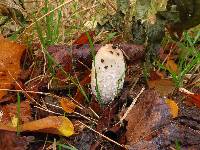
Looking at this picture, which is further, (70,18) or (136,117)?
(70,18)

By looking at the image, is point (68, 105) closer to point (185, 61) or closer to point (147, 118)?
point (147, 118)

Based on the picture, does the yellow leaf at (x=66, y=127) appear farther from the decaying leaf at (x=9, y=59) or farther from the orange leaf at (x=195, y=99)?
the orange leaf at (x=195, y=99)

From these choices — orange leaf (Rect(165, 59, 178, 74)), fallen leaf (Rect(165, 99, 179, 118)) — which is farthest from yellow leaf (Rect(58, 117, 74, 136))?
orange leaf (Rect(165, 59, 178, 74))

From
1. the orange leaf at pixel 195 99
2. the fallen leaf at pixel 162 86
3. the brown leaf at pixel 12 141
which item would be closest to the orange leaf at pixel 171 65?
the fallen leaf at pixel 162 86

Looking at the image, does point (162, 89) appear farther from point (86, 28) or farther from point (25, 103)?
point (86, 28)

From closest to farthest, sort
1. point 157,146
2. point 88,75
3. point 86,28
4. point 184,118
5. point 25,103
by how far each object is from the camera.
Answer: point 157,146, point 184,118, point 25,103, point 88,75, point 86,28

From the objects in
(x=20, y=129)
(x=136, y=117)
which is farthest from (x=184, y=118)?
(x=20, y=129)
